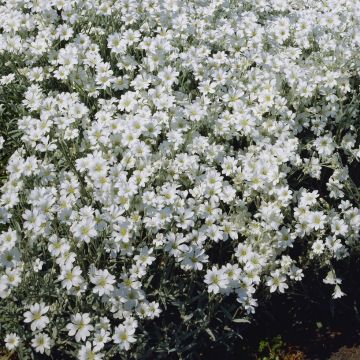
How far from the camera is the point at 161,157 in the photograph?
4.03 meters

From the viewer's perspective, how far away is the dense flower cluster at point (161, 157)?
11.5 ft

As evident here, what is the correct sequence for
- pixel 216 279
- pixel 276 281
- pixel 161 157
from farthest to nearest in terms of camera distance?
pixel 161 157 → pixel 276 281 → pixel 216 279

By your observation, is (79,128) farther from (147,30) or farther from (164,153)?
(147,30)

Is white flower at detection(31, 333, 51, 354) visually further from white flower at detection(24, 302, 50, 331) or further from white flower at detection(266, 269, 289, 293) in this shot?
white flower at detection(266, 269, 289, 293)

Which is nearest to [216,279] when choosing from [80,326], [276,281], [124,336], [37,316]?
[276,281]

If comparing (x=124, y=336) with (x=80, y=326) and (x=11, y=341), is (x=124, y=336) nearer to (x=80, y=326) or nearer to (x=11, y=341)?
(x=80, y=326)

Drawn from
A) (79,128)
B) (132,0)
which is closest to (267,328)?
(79,128)

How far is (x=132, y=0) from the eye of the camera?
508cm

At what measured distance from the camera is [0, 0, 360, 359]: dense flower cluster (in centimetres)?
352

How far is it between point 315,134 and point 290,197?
2.57ft

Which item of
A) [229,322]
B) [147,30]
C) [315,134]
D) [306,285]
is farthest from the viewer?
[147,30]

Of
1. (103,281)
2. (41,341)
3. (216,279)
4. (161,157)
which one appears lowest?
(41,341)

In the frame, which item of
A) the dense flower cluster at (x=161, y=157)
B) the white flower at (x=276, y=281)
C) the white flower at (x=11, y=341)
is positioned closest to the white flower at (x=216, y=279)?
the dense flower cluster at (x=161, y=157)

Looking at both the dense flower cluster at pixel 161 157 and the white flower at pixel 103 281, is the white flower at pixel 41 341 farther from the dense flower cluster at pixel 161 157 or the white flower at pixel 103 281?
the white flower at pixel 103 281
